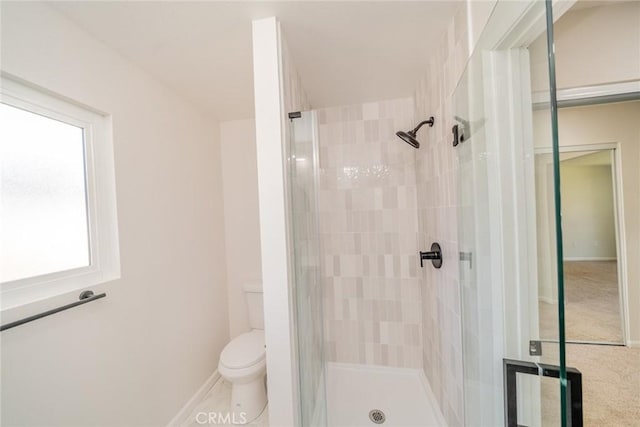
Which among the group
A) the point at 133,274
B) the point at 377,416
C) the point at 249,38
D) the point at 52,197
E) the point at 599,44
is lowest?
the point at 377,416

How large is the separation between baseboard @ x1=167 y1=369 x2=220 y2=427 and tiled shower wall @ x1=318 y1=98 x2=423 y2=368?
3.38 feet

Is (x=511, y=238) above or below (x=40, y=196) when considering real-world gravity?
below

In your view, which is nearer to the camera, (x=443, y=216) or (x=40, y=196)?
(x=40, y=196)

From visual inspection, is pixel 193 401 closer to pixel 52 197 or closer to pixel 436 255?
pixel 52 197

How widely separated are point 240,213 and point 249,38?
1464 millimetres

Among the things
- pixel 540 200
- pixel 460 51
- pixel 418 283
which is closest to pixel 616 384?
pixel 418 283

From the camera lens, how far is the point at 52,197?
1.08 m

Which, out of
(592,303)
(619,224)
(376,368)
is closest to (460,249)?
(376,368)

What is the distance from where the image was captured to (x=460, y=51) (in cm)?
106

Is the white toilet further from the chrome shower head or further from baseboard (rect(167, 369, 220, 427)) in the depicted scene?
the chrome shower head

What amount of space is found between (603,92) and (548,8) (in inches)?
47.2

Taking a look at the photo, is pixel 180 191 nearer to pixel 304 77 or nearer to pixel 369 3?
pixel 304 77

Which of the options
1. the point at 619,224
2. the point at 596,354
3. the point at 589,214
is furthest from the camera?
the point at 589,214

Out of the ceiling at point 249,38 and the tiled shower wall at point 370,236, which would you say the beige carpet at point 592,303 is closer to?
the tiled shower wall at point 370,236
